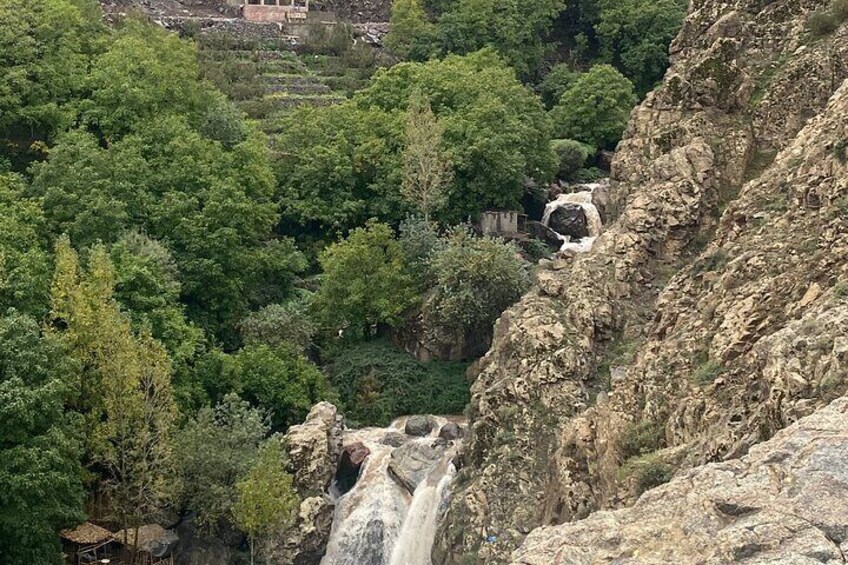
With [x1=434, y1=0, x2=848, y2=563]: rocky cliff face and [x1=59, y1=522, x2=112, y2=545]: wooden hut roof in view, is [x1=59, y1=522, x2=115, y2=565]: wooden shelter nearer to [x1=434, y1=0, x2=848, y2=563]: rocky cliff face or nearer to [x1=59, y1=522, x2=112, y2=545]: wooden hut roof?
[x1=59, y1=522, x2=112, y2=545]: wooden hut roof

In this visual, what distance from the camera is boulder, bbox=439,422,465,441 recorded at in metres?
35.5

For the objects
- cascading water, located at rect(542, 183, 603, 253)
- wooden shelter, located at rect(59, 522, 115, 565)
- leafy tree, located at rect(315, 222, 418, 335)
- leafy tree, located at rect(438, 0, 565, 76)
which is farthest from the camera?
leafy tree, located at rect(438, 0, 565, 76)

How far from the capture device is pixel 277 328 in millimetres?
39219

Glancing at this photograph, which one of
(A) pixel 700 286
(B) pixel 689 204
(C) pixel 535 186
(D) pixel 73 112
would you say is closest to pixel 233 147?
(D) pixel 73 112

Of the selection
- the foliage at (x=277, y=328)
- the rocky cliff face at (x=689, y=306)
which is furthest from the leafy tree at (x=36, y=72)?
the rocky cliff face at (x=689, y=306)

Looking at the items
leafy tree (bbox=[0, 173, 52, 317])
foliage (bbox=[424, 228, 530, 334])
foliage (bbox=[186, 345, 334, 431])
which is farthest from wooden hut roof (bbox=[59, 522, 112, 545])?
foliage (bbox=[424, 228, 530, 334])

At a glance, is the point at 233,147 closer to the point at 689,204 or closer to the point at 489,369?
the point at 489,369

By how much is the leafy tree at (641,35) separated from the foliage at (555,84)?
3.54 metres

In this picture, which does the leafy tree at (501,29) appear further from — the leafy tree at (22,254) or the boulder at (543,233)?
the leafy tree at (22,254)

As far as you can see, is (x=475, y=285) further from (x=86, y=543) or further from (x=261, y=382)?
(x=86, y=543)

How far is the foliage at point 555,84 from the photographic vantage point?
6531cm

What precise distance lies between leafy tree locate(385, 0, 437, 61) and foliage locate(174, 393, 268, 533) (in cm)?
4046

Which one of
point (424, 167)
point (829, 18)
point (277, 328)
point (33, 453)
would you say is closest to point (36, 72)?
point (277, 328)

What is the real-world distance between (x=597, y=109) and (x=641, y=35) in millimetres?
12373
